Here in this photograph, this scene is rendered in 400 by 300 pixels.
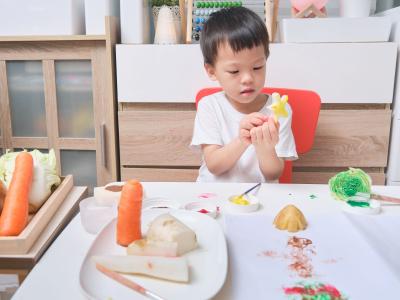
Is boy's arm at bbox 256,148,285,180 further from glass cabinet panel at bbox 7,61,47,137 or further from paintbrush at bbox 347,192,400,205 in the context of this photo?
glass cabinet panel at bbox 7,61,47,137

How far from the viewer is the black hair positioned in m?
1.02

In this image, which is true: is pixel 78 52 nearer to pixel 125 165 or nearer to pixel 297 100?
pixel 125 165

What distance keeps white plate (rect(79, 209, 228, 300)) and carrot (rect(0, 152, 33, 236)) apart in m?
0.15

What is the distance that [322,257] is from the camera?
1.81 ft

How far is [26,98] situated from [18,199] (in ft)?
4.19

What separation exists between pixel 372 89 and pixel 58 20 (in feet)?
4.33

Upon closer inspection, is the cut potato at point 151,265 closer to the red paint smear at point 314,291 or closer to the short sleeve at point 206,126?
the red paint smear at point 314,291

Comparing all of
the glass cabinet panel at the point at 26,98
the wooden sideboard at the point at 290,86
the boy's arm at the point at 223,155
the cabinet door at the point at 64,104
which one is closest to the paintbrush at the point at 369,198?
the boy's arm at the point at 223,155

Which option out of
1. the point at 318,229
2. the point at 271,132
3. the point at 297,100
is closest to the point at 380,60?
the point at 297,100

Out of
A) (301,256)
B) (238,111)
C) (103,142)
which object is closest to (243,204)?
(301,256)

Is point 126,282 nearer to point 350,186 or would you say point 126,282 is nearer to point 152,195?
point 152,195

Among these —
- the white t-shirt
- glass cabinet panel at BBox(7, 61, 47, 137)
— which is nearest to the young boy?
the white t-shirt

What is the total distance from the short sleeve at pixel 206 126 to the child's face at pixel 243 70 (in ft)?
0.50

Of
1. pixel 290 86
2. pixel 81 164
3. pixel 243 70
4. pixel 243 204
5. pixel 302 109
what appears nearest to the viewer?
pixel 243 204
